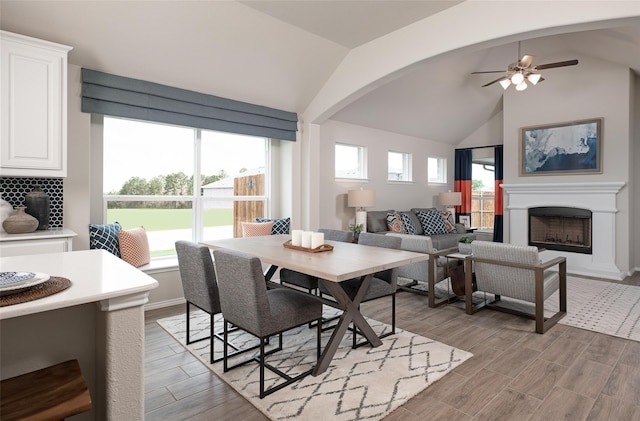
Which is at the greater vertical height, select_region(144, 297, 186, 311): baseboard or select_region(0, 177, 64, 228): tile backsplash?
select_region(0, 177, 64, 228): tile backsplash

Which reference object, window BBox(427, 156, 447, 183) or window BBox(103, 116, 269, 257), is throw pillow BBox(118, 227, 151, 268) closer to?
window BBox(103, 116, 269, 257)

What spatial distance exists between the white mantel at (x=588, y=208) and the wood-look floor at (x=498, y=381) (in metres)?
2.96

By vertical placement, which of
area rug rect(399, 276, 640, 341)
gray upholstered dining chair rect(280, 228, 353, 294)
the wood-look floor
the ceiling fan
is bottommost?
the wood-look floor

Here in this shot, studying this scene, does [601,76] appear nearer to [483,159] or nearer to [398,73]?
[483,159]

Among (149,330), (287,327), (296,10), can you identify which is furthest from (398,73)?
(149,330)

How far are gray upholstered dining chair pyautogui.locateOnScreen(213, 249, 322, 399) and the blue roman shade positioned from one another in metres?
2.12

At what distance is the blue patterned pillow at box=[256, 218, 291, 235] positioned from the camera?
475cm

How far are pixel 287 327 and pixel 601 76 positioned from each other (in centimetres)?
616

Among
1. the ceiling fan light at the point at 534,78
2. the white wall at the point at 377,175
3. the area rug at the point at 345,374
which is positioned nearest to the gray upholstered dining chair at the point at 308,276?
the area rug at the point at 345,374

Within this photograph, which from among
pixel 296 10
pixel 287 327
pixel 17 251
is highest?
pixel 296 10

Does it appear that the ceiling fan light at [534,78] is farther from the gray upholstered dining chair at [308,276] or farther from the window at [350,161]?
the gray upholstered dining chair at [308,276]

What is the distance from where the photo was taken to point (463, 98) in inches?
261

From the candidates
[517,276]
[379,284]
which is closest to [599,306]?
[517,276]

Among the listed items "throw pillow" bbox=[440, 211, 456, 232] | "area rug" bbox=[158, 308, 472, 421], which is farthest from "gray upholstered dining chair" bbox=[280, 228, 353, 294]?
"throw pillow" bbox=[440, 211, 456, 232]
